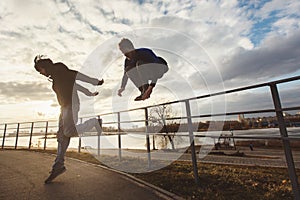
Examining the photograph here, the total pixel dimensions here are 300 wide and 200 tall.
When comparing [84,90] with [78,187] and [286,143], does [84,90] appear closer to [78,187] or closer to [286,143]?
[78,187]

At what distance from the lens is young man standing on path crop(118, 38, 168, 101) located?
10.8 feet

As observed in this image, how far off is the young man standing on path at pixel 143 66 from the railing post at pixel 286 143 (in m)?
1.72

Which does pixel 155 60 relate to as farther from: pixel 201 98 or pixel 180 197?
pixel 180 197

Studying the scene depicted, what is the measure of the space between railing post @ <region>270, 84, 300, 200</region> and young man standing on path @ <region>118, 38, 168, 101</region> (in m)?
1.72

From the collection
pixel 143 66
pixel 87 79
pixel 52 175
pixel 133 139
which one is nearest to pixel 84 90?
pixel 87 79

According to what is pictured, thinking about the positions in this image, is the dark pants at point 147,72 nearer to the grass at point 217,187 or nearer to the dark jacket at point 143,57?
the dark jacket at point 143,57

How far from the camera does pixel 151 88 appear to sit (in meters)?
3.32

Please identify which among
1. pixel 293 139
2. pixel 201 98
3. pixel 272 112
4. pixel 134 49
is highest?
pixel 134 49

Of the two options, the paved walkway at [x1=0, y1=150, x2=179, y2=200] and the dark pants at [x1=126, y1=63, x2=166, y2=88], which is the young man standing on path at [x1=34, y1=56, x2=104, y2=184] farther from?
the dark pants at [x1=126, y1=63, x2=166, y2=88]

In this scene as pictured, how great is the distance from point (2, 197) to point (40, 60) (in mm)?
2093

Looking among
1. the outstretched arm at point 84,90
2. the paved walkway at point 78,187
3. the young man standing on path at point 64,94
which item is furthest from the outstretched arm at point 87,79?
the paved walkway at point 78,187

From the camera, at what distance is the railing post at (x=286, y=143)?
6.81 feet

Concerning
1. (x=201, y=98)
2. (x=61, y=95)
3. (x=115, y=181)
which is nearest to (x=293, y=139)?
(x=201, y=98)

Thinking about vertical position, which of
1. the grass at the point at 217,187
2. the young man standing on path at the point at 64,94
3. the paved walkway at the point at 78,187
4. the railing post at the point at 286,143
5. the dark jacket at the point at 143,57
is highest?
the dark jacket at the point at 143,57
